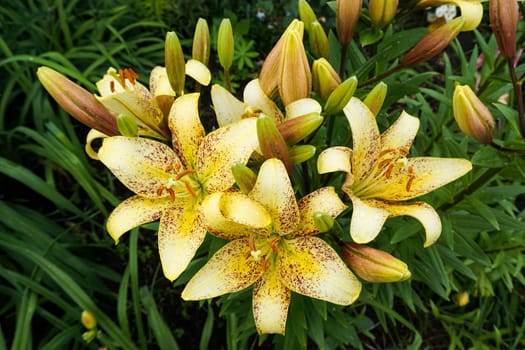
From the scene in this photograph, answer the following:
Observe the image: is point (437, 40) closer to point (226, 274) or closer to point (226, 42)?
point (226, 42)

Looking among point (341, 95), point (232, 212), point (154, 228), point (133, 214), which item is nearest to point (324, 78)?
point (341, 95)

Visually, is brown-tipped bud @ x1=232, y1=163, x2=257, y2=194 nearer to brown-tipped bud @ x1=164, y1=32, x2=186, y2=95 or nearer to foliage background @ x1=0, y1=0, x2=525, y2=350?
brown-tipped bud @ x1=164, y1=32, x2=186, y2=95

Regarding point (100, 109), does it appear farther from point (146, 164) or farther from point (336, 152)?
point (336, 152)

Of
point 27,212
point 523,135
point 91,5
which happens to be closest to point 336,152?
point 523,135

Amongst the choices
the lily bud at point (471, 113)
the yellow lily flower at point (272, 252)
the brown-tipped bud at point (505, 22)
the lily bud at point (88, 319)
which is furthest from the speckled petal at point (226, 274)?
the lily bud at point (88, 319)

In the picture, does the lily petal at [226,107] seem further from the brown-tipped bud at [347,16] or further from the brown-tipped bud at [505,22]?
the brown-tipped bud at [505,22]
